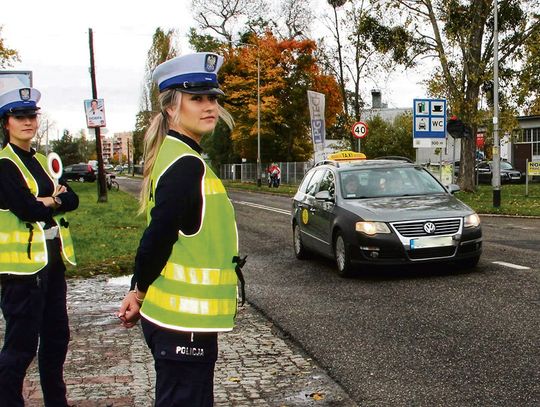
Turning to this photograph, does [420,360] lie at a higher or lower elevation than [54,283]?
lower

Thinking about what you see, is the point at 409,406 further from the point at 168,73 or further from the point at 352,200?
the point at 352,200

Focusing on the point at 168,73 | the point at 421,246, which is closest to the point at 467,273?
the point at 421,246

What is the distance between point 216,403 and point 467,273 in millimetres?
6075

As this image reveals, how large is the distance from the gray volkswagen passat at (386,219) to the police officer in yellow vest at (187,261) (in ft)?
22.9

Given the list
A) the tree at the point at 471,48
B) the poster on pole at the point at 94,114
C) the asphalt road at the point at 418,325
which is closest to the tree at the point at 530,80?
the tree at the point at 471,48

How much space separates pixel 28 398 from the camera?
486 cm

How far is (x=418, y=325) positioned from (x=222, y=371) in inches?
87.2

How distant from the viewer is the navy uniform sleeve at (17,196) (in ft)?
13.2

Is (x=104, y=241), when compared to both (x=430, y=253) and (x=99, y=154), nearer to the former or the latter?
(x=430, y=253)

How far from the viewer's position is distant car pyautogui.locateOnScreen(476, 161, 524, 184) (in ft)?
150

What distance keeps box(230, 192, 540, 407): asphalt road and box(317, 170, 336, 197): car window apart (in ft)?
3.93

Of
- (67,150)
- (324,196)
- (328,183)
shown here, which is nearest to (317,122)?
(328,183)

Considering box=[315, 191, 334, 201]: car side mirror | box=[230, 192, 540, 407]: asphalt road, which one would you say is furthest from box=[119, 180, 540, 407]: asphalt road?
box=[315, 191, 334, 201]: car side mirror

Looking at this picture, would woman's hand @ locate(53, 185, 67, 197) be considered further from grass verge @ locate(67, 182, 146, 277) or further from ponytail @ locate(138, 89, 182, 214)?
grass verge @ locate(67, 182, 146, 277)
